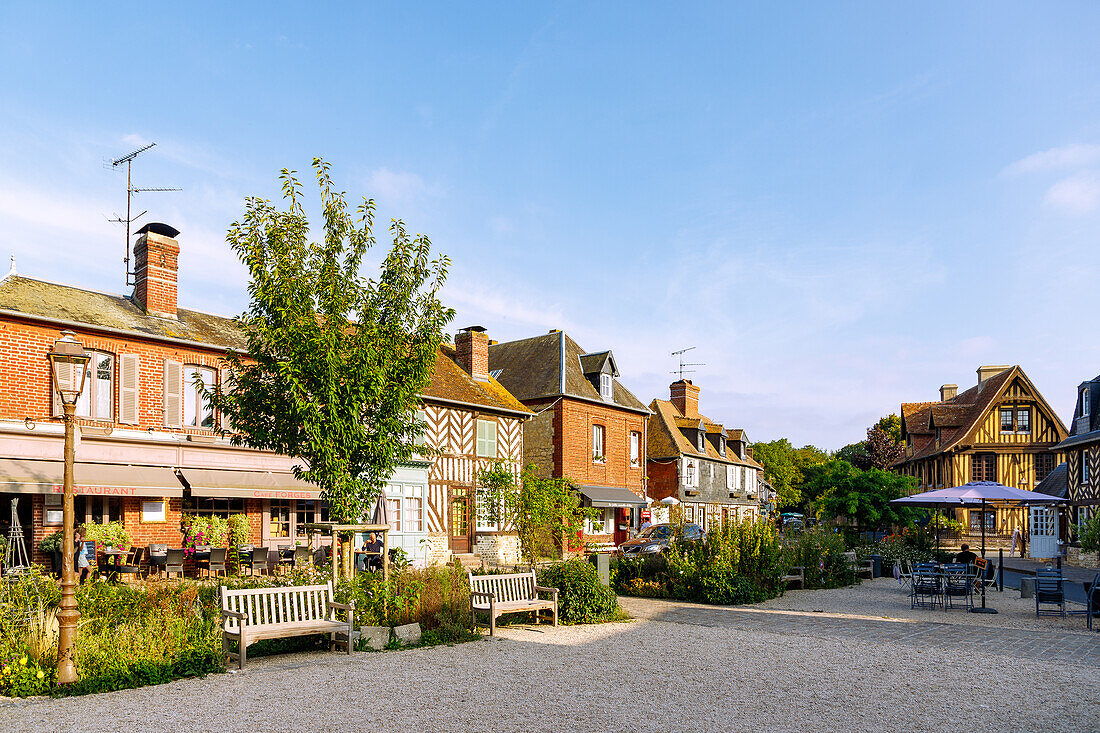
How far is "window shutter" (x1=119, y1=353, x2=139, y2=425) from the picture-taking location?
17673mm

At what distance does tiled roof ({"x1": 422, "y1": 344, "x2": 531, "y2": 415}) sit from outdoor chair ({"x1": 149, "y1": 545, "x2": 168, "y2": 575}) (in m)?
8.16

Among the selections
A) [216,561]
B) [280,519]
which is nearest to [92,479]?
[216,561]

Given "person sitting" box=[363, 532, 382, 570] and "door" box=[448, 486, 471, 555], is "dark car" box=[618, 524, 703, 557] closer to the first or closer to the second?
"door" box=[448, 486, 471, 555]

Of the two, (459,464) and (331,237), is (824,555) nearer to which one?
(459,464)

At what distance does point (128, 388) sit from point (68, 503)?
432 inches

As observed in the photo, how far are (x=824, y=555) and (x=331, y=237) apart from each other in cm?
1269

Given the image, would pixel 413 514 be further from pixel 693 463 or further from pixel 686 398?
pixel 686 398

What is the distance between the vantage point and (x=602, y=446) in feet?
106

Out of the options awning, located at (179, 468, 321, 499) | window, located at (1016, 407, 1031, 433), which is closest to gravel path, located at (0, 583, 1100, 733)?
awning, located at (179, 468, 321, 499)

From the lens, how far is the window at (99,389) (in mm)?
17266

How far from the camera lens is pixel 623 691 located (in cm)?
760

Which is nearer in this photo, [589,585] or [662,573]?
[589,585]

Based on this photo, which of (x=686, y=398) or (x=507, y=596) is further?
(x=686, y=398)

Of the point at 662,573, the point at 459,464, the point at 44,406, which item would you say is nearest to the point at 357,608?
the point at 662,573
